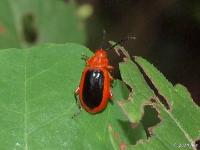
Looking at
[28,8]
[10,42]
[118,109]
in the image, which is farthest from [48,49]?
[28,8]

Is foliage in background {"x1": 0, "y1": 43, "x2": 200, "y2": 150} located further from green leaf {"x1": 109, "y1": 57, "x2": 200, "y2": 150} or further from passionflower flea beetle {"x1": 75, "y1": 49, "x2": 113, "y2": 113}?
passionflower flea beetle {"x1": 75, "y1": 49, "x2": 113, "y2": 113}

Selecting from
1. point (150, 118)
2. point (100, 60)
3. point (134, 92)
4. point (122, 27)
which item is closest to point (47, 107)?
point (134, 92)

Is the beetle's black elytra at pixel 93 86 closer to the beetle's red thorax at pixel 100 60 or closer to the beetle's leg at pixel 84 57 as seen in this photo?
the beetle's red thorax at pixel 100 60

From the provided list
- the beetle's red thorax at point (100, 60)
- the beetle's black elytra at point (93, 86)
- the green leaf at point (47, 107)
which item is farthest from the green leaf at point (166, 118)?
the beetle's red thorax at point (100, 60)

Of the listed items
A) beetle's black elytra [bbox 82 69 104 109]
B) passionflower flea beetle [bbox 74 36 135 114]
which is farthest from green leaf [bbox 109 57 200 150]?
beetle's black elytra [bbox 82 69 104 109]

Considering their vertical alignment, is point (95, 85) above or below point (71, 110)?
below

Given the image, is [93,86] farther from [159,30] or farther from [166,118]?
[159,30]
